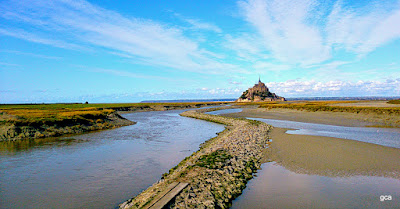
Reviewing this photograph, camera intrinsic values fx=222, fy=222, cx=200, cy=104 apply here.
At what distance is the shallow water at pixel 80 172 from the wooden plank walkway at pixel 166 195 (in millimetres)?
2337

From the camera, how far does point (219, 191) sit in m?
9.67

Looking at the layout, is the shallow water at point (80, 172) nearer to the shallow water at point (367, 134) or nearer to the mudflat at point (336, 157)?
the mudflat at point (336, 157)

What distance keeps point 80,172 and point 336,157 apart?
55.5 ft

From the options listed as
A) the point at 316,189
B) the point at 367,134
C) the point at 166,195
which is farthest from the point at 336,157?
the point at 367,134

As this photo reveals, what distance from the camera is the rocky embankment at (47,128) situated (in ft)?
88.4

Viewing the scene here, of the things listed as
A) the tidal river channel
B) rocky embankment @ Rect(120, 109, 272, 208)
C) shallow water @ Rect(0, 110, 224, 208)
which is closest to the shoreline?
shallow water @ Rect(0, 110, 224, 208)

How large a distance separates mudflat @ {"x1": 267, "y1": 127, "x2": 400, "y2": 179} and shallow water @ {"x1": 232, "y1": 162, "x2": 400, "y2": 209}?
1058 mm

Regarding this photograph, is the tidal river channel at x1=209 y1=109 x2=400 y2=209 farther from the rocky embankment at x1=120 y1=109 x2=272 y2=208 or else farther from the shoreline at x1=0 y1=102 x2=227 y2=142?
the shoreline at x1=0 y1=102 x2=227 y2=142

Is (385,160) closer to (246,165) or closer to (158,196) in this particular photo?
(246,165)

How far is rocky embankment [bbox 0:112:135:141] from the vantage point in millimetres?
26959

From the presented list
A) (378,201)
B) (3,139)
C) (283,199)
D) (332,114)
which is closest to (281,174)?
(283,199)

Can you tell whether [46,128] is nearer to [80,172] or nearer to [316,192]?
[80,172]

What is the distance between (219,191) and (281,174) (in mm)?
4662

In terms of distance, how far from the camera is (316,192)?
9938 mm
